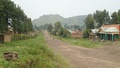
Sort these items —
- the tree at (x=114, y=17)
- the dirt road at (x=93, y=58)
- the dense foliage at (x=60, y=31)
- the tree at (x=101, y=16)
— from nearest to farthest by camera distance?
the dirt road at (x=93, y=58)
the tree at (x=114, y=17)
the tree at (x=101, y=16)
the dense foliage at (x=60, y=31)

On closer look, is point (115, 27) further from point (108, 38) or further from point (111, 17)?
point (111, 17)

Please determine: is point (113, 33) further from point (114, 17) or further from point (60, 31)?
point (60, 31)

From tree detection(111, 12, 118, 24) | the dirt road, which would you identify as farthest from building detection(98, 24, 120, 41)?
tree detection(111, 12, 118, 24)

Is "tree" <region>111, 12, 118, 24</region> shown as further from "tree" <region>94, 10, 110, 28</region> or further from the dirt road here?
the dirt road

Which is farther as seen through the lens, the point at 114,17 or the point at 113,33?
the point at 114,17

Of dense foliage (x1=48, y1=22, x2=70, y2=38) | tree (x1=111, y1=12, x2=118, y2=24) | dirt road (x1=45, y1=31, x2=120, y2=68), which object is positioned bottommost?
dirt road (x1=45, y1=31, x2=120, y2=68)

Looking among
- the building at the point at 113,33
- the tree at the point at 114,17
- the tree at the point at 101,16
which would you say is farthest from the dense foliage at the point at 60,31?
the building at the point at 113,33

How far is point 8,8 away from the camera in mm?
37375

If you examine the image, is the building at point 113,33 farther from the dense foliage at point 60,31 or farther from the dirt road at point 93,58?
the dense foliage at point 60,31

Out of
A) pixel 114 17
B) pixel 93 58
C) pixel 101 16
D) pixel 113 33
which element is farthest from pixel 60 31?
pixel 93 58

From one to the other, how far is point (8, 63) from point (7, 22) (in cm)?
2886

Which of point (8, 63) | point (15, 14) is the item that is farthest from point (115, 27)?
point (8, 63)

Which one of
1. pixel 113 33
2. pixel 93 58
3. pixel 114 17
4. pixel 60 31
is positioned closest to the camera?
pixel 93 58

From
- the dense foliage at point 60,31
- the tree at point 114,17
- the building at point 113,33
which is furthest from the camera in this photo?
the dense foliage at point 60,31
